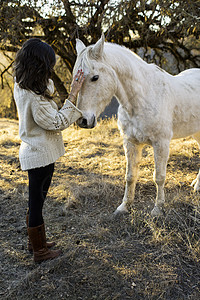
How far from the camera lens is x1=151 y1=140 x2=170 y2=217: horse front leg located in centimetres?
284

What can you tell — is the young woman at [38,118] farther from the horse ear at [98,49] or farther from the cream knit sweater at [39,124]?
the horse ear at [98,49]

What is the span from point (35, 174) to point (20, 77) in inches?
30.9

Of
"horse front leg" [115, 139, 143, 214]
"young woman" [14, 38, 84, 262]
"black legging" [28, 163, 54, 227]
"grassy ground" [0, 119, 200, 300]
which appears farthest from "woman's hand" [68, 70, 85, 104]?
"grassy ground" [0, 119, 200, 300]

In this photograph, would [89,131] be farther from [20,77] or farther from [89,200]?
[20,77]

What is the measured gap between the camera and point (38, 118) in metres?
1.96

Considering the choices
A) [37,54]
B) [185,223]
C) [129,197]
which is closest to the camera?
[37,54]

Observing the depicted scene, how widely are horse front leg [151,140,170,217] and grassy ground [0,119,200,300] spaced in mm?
98

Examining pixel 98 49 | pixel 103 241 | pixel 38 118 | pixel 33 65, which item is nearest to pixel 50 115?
pixel 38 118

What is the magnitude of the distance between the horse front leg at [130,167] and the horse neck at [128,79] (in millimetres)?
513

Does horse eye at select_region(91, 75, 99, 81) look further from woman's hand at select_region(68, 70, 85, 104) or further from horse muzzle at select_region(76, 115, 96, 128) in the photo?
horse muzzle at select_region(76, 115, 96, 128)

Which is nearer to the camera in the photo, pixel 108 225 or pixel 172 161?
pixel 108 225

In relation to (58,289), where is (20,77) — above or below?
above

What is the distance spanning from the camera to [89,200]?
352 cm

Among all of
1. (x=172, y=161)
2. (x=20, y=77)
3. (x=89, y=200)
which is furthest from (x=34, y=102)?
(x=172, y=161)
